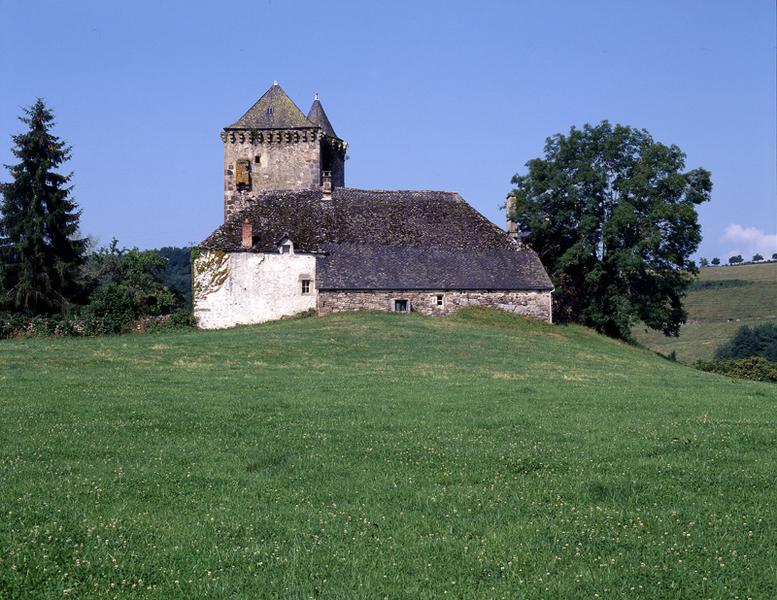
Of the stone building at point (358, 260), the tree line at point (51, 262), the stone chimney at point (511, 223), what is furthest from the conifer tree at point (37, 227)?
the stone chimney at point (511, 223)

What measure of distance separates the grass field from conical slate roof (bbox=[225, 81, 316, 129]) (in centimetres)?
4199

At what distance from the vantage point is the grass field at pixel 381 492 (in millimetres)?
8227

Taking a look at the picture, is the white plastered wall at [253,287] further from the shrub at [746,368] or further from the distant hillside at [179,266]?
the distant hillside at [179,266]

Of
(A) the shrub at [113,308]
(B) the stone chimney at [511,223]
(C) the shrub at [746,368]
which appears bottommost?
(C) the shrub at [746,368]

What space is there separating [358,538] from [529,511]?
2295 millimetres

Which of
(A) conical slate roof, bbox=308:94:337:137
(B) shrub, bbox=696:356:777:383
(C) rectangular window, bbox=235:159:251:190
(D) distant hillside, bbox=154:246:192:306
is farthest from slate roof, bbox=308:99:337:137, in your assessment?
(D) distant hillside, bbox=154:246:192:306

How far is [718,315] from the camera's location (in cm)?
10419

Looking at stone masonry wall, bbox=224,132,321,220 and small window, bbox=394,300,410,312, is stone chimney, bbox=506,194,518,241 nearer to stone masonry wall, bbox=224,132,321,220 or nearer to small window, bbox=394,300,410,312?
small window, bbox=394,300,410,312

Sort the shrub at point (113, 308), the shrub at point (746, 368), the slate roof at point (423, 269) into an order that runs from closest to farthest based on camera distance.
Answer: the shrub at point (113, 308), the slate roof at point (423, 269), the shrub at point (746, 368)

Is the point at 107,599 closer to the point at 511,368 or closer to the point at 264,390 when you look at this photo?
the point at 264,390

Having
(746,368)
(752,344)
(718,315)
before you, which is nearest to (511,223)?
(746,368)

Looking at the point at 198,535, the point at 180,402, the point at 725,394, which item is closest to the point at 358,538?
the point at 198,535

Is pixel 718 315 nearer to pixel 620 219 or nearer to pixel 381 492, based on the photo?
pixel 620 219

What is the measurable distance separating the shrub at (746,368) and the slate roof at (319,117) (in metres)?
32.7
